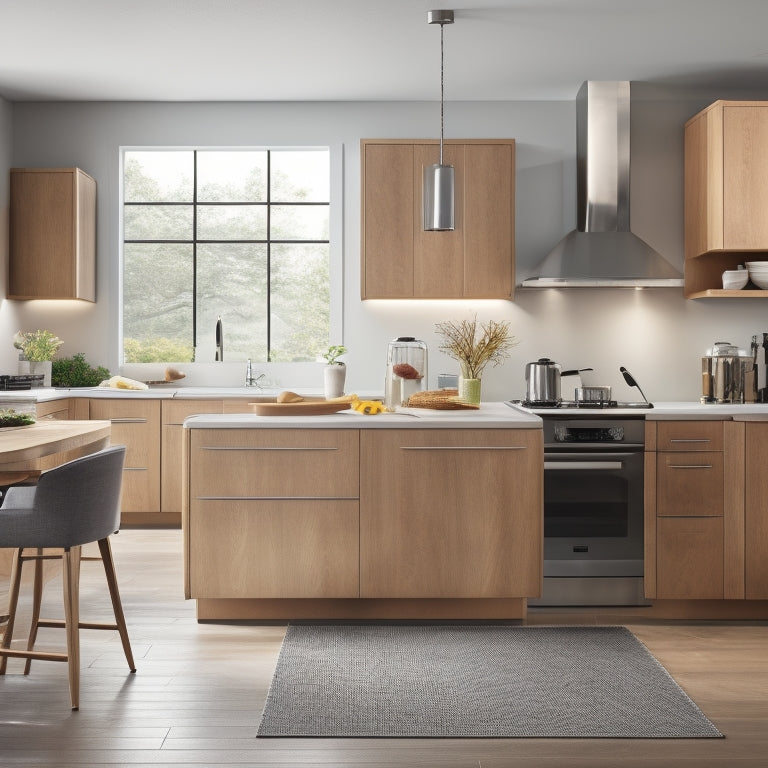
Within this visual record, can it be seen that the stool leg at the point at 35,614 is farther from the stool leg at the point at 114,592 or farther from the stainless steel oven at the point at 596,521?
the stainless steel oven at the point at 596,521

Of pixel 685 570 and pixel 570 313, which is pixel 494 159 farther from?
pixel 685 570

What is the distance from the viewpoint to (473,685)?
280 centimetres

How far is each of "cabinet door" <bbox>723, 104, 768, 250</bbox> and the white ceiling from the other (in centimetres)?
39

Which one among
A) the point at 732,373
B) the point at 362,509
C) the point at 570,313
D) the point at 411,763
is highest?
the point at 570,313

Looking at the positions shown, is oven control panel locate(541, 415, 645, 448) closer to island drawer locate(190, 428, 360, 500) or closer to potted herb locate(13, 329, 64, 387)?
island drawer locate(190, 428, 360, 500)

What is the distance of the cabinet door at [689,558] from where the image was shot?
3.70 meters

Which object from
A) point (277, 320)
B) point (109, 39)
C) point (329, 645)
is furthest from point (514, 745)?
point (277, 320)

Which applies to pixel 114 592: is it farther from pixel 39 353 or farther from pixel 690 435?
pixel 39 353

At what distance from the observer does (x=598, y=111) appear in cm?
527

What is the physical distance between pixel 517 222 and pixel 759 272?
61.5 inches

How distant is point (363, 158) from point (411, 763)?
3.94m

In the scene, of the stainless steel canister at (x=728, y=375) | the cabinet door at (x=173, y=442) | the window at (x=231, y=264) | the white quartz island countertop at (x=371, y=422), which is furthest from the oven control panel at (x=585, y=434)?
the window at (x=231, y=264)

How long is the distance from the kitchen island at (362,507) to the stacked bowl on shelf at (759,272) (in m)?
2.55

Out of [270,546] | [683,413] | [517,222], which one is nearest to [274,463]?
[270,546]
